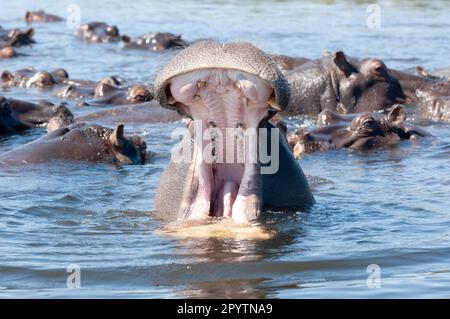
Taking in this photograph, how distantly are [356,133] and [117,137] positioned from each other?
2.53m

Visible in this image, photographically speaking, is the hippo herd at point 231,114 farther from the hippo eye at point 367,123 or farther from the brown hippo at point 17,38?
the brown hippo at point 17,38

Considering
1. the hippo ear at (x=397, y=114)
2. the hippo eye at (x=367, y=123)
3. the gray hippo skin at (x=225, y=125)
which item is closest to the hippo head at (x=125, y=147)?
the hippo eye at (x=367, y=123)

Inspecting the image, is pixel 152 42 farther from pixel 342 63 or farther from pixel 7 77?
pixel 342 63

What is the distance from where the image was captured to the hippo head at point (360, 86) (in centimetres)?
1335

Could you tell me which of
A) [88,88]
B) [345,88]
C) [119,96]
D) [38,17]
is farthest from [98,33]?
[345,88]

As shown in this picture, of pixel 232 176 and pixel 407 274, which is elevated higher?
pixel 232 176

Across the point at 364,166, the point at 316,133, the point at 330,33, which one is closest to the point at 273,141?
the point at 364,166

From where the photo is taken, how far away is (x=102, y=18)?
2858 cm

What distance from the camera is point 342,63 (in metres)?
13.3

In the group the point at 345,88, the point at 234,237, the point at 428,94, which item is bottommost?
the point at 428,94

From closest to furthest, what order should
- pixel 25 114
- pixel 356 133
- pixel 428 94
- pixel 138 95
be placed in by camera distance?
pixel 356 133 → pixel 25 114 → pixel 428 94 → pixel 138 95
